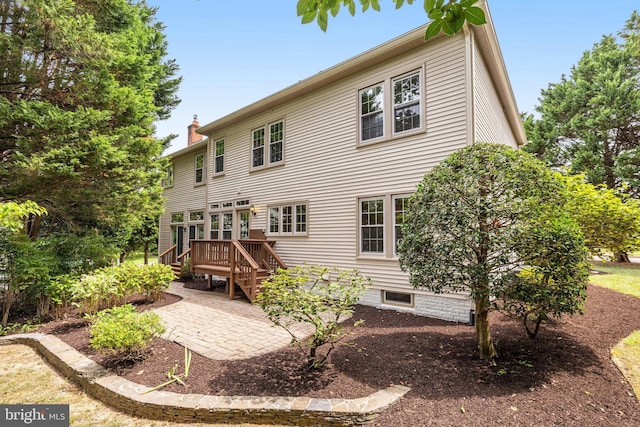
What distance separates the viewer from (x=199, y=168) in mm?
14875

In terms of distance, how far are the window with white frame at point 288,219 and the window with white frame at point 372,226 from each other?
2.07 m

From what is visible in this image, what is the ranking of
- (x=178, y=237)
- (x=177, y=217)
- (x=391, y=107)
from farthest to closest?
1. (x=177, y=217)
2. (x=178, y=237)
3. (x=391, y=107)

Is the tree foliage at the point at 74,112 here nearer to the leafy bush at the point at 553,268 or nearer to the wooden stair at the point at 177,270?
the wooden stair at the point at 177,270

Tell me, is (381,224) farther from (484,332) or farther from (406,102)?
(484,332)

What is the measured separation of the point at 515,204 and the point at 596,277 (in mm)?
12469

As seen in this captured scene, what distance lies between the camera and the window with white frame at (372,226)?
25.8 ft

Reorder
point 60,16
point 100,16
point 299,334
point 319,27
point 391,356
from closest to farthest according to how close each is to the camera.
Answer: point 319,27
point 391,356
point 299,334
point 60,16
point 100,16

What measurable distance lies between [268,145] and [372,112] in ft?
14.2

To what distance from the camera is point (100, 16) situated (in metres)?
8.71

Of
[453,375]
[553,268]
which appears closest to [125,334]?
[453,375]

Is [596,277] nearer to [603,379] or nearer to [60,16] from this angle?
[603,379]

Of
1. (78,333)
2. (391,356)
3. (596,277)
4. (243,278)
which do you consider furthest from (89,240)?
(596,277)

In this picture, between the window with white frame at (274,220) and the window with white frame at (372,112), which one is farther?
the window with white frame at (274,220)

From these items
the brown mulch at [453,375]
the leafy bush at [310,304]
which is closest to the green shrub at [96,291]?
the brown mulch at [453,375]
